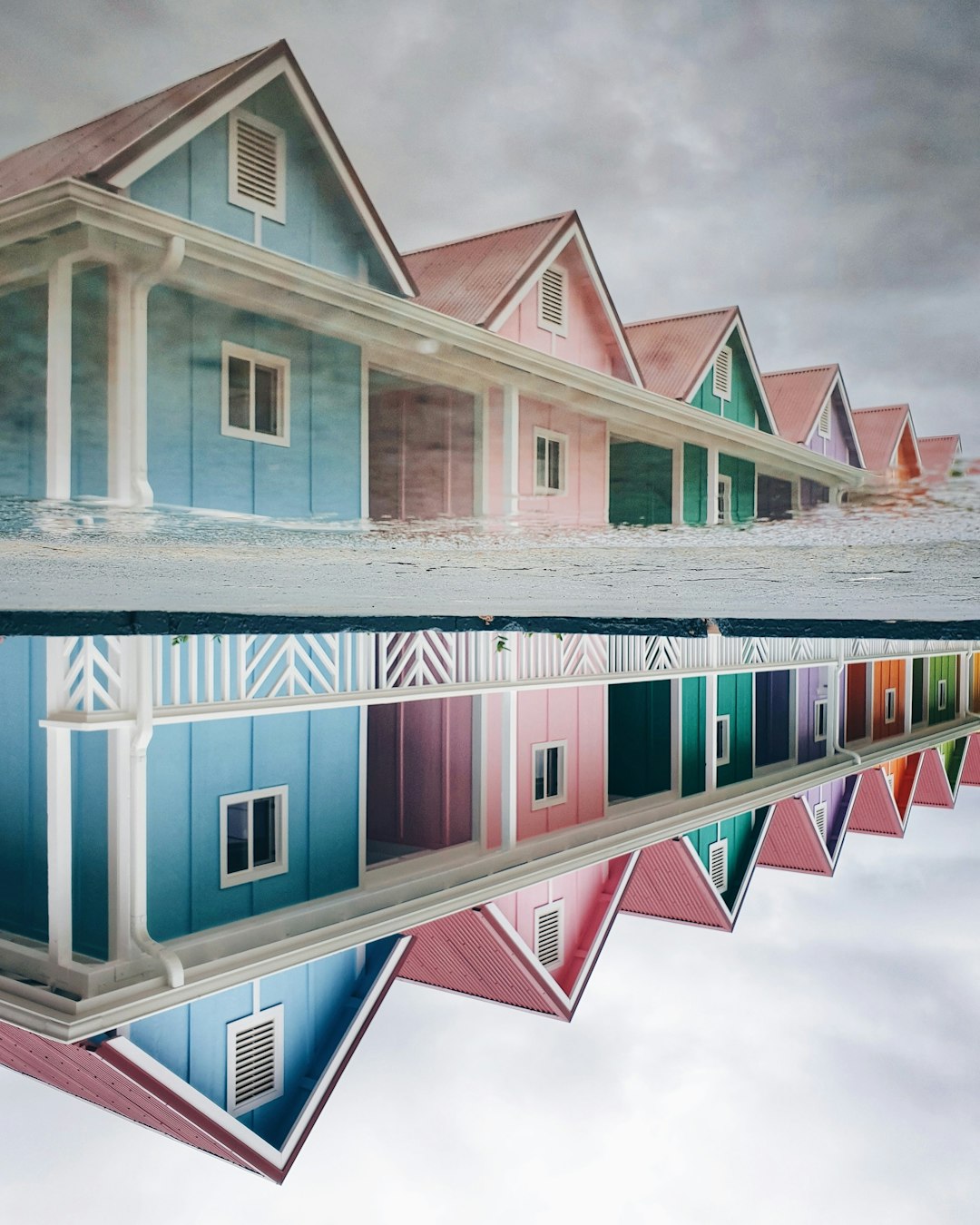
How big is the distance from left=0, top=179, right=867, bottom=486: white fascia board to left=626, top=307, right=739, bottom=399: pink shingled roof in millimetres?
501

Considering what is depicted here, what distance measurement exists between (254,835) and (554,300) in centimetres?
613

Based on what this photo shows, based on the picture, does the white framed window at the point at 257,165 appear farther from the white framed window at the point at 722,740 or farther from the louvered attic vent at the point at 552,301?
the white framed window at the point at 722,740

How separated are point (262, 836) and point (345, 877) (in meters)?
0.75

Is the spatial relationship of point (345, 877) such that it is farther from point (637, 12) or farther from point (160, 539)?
point (637, 12)

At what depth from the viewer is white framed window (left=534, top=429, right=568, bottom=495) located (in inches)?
341

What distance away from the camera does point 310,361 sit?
24.4 feet

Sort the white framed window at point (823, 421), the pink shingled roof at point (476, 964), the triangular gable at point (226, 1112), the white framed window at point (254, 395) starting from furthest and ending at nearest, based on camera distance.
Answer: the white framed window at point (823, 421), the white framed window at point (254, 395), the pink shingled roof at point (476, 964), the triangular gable at point (226, 1112)

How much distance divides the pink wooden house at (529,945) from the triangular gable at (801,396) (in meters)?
4.01

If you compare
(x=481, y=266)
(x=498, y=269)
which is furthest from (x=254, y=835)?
(x=481, y=266)

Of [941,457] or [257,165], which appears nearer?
[941,457]

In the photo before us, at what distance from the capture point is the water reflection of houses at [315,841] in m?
4.20

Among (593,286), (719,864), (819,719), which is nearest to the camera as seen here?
(719,864)

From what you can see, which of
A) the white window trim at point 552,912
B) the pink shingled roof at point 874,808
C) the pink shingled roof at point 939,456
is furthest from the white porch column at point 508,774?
the pink shingled roof at point 939,456

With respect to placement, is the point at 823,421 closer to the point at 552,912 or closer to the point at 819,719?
the point at 552,912
